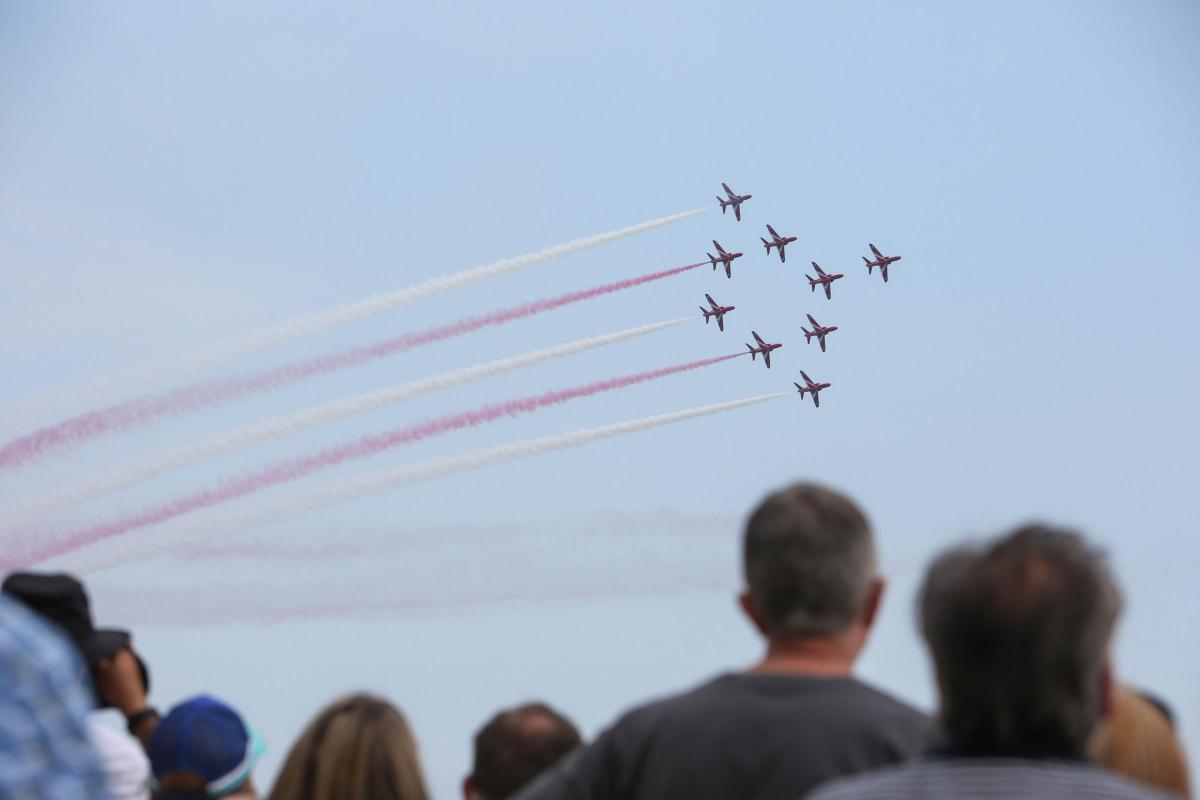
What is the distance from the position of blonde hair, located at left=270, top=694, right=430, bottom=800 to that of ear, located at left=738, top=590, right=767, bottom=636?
169 centimetres

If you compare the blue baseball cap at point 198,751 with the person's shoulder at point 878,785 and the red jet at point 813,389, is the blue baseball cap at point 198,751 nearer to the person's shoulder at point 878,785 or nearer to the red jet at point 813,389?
the person's shoulder at point 878,785

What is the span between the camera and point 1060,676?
4.75 metres

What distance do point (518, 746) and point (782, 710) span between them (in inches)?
64.3

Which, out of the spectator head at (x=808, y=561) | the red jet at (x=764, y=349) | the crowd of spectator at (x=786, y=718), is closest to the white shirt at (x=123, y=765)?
the crowd of spectator at (x=786, y=718)

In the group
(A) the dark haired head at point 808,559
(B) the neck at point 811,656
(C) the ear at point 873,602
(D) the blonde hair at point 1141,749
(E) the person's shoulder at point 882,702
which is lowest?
(D) the blonde hair at point 1141,749

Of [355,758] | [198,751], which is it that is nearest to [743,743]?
[355,758]

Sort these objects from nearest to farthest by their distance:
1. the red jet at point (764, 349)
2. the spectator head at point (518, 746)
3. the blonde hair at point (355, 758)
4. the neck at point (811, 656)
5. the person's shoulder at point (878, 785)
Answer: the person's shoulder at point (878, 785) < the neck at point (811, 656) < the blonde hair at point (355, 758) < the spectator head at point (518, 746) < the red jet at point (764, 349)

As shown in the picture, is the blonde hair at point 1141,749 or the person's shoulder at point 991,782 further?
the blonde hair at point 1141,749

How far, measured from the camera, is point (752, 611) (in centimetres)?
666

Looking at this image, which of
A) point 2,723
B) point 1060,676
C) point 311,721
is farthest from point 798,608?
point 2,723

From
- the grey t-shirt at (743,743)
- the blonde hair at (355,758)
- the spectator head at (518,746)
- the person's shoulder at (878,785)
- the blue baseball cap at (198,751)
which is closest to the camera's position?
the person's shoulder at (878,785)

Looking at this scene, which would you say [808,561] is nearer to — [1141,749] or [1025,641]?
[1141,749]

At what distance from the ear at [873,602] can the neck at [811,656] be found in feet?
0.46

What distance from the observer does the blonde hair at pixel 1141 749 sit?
20.2 feet
